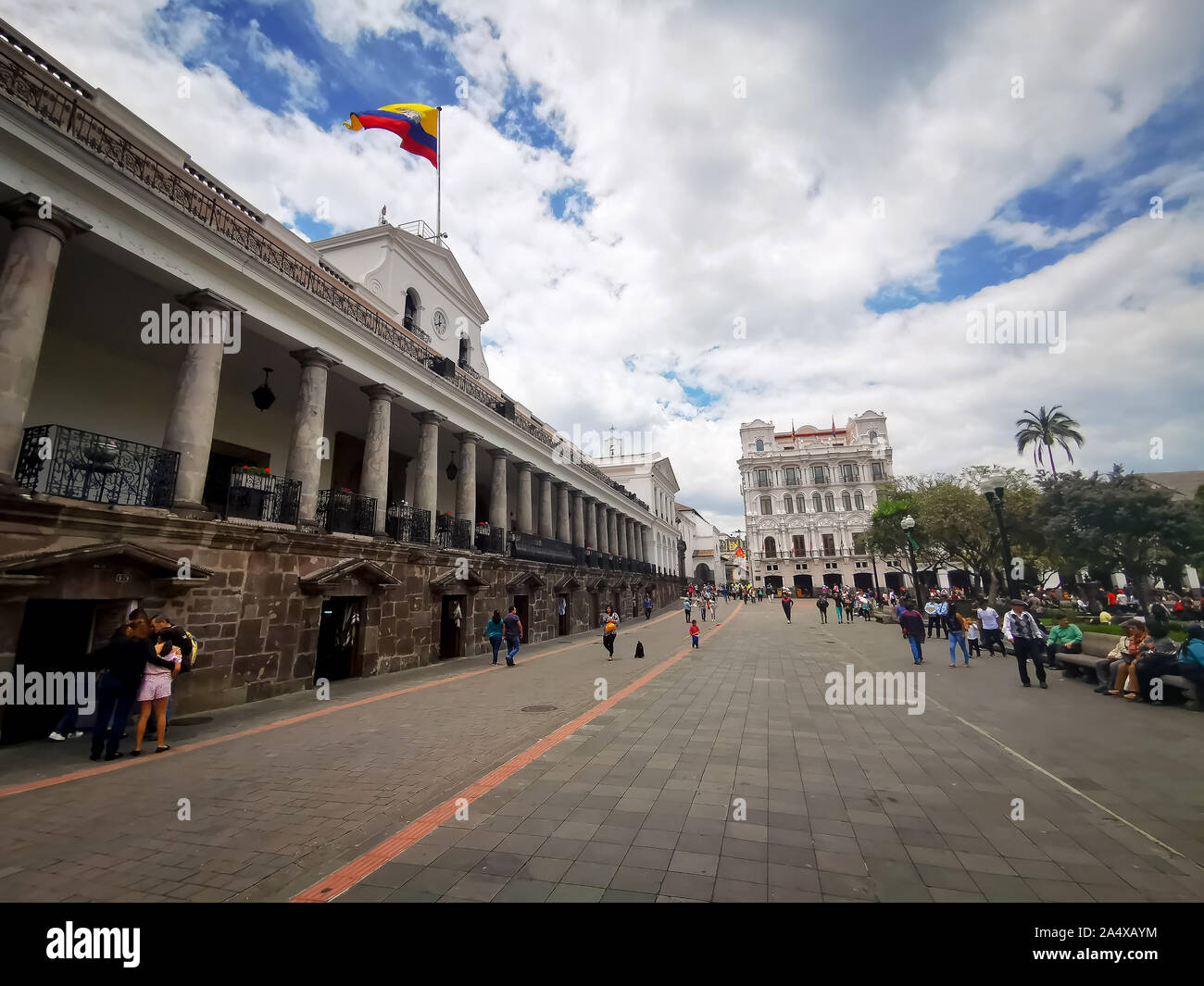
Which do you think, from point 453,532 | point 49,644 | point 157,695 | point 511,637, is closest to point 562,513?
point 453,532

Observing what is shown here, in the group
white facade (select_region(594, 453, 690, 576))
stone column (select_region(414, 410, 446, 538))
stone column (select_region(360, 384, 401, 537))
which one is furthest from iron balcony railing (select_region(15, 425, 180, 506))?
white facade (select_region(594, 453, 690, 576))

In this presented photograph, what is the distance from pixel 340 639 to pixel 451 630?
15.7ft

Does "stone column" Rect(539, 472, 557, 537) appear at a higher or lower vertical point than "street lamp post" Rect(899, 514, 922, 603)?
higher

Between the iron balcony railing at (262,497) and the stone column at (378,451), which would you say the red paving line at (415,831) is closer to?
the iron balcony railing at (262,497)

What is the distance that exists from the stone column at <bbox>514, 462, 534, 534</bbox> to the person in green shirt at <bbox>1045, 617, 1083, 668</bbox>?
1775 centimetres

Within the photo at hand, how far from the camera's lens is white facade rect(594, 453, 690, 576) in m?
55.4

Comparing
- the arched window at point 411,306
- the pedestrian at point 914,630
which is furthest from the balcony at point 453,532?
the pedestrian at point 914,630

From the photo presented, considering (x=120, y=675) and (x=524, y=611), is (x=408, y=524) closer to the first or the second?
(x=524, y=611)

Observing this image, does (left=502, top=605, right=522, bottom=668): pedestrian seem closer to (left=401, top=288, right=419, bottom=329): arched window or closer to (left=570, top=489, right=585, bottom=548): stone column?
(left=401, top=288, right=419, bottom=329): arched window

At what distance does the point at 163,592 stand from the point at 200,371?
4408mm

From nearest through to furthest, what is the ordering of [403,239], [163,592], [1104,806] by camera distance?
[1104,806] → [163,592] → [403,239]
